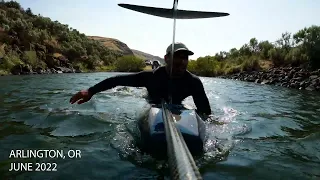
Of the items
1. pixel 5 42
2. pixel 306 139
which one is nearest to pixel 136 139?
pixel 306 139

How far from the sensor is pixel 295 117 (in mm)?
8461

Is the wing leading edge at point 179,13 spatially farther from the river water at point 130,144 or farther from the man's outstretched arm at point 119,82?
the river water at point 130,144

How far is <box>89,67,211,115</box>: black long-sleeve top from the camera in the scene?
216 inches

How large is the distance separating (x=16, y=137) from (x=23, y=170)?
63.4 inches

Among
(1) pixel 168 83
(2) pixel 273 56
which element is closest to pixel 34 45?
(2) pixel 273 56

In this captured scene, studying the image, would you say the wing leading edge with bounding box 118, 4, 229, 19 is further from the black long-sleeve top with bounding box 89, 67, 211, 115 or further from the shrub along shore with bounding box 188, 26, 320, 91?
the shrub along shore with bounding box 188, 26, 320, 91

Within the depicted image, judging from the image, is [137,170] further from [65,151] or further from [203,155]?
[65,151]

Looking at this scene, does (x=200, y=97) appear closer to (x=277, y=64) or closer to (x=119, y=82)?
(x=119, y=82)

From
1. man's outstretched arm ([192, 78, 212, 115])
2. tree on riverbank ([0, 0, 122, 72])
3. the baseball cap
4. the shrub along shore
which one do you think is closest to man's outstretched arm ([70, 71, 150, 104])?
the baseball cap

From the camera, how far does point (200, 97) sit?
566 cm

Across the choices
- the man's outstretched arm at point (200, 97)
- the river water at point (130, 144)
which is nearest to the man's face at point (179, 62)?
the man's outstretched arm at point (200, 97)

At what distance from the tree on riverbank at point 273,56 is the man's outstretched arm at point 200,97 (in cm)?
3193

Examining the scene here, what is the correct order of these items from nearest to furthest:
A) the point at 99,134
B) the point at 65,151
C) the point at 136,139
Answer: the point at 65,151 < the point at 136,139 < the point at 99,134

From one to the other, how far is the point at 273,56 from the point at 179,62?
1854 inches
